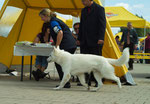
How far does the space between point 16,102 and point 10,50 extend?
563 centimetres

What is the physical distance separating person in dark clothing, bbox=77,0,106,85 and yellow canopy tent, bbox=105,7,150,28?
37.5ft

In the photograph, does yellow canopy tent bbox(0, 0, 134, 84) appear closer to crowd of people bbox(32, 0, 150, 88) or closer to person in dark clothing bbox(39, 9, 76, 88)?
crowd of people bbox(32, 0, 150, 88)

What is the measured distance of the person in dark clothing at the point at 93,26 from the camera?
677 cm

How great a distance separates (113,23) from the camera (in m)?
18.4

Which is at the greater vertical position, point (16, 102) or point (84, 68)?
point (84, 68)

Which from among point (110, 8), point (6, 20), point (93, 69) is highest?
point (110, 8)

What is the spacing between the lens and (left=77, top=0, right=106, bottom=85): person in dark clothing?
6.77 meters

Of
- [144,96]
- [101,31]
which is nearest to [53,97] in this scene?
[144,96]

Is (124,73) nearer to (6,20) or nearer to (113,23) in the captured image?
(6,20)

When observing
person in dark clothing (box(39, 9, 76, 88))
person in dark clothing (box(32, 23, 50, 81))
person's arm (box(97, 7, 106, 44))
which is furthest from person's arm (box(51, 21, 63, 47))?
person in dark clothing (box(32, 23, 50, 81))

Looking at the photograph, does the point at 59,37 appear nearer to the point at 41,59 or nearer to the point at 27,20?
the point at 41,59

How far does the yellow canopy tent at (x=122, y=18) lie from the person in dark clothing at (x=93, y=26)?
11.4m

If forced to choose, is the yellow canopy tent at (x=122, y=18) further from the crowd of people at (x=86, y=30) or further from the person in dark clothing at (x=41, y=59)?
the crowd of people at (x=86, y=30)

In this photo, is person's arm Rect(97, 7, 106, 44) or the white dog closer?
the white dog
